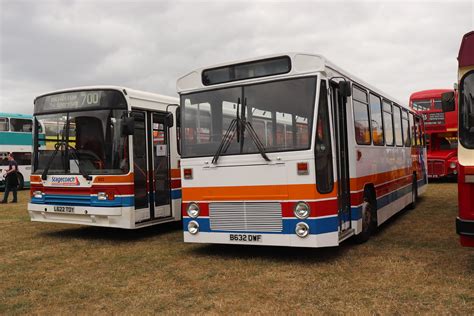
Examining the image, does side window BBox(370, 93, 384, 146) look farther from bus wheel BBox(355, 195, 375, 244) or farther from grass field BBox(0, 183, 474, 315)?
grass field BBox(0, 183, 474, 315)

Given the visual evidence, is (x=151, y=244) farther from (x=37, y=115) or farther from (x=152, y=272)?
(x=37, y=115)

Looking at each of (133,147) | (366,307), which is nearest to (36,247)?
(133,147)

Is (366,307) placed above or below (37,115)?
below

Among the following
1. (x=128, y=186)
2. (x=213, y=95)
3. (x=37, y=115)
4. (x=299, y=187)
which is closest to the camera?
(x=299, y=187)

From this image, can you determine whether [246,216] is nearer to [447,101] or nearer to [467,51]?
[447,101]

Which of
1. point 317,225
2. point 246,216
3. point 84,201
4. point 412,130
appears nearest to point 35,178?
point 84,201

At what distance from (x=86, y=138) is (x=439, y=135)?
64.2 feet

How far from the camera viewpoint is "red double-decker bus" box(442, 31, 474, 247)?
5980 mm

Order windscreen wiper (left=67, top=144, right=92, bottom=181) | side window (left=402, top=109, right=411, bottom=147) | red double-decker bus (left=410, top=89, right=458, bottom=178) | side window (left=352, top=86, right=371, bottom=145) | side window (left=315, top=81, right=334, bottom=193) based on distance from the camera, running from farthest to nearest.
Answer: red double-decker bus (left=410, top=89, right=458, bottom=178)
side window (left=402, top=109, right=411, bottom=147)
windscreen wiper (left=67, top=144, right=92, bottom=181)
side window (left=352, top=86, right=371, bottom=145)
side window (left=315, top=81, right=334, bottom=193)

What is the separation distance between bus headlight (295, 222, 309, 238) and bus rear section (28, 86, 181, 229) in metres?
3.86

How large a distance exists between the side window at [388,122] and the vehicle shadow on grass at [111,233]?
17.1ft

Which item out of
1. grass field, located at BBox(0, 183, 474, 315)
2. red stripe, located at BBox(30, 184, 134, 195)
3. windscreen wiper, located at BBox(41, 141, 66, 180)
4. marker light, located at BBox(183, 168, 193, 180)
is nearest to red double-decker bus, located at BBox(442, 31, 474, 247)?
grass field, located at BBox(0, 183, 474, 315)

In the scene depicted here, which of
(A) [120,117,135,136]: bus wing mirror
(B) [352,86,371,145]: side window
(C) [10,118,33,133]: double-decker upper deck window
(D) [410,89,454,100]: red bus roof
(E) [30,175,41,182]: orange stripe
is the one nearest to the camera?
(B) [352,86,371,145]: side window

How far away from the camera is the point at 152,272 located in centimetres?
709
